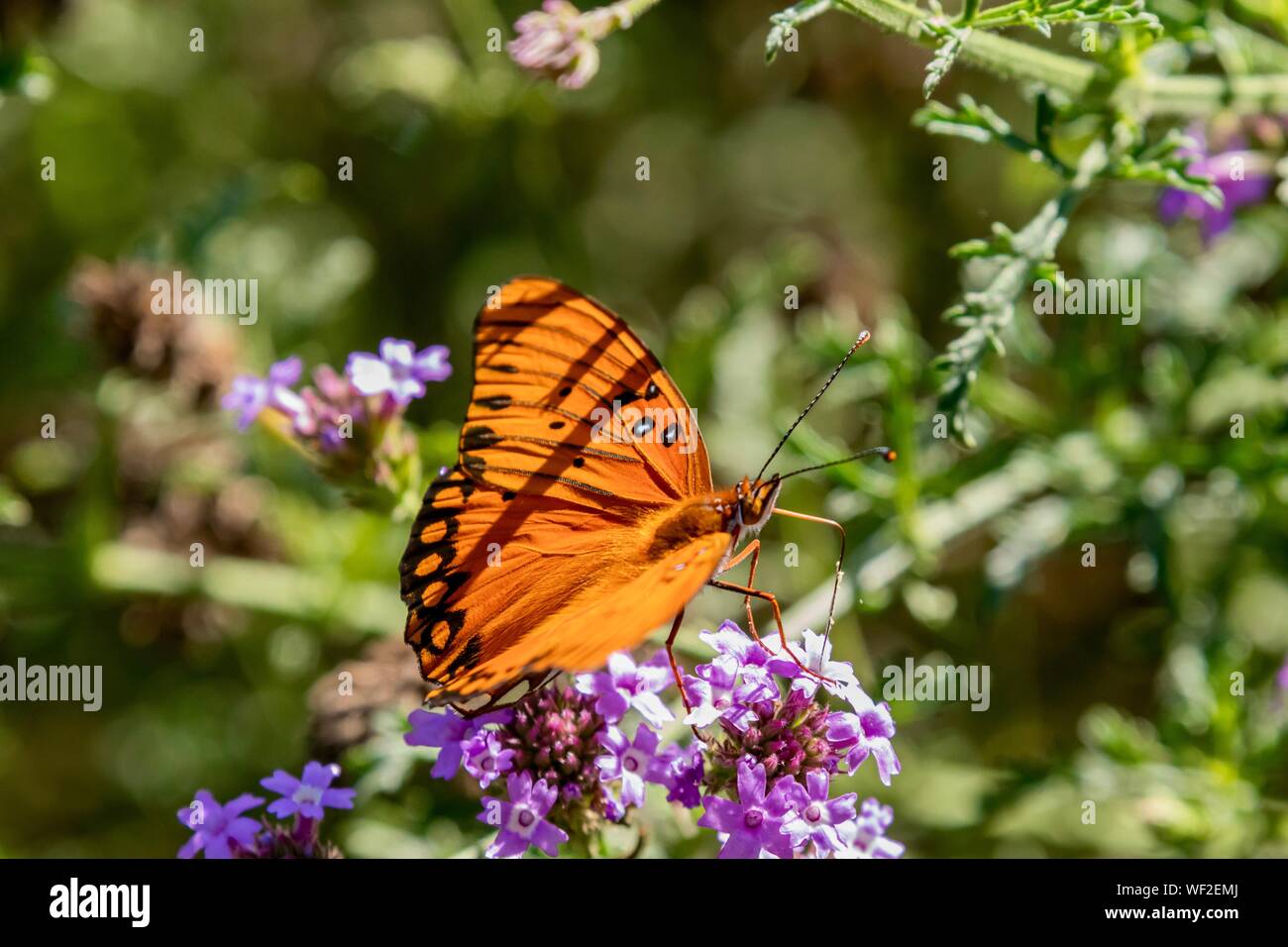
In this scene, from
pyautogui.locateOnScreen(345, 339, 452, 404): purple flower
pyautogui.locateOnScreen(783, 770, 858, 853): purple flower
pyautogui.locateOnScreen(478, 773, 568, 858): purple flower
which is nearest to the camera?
pyautogui.locateOnScreen(783, 770, 858, 853): purple flower

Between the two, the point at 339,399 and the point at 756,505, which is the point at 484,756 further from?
the point at 339,399

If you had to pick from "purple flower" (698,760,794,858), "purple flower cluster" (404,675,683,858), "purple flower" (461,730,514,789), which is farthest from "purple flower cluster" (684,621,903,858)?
"purple flower" (461,730,514,789)

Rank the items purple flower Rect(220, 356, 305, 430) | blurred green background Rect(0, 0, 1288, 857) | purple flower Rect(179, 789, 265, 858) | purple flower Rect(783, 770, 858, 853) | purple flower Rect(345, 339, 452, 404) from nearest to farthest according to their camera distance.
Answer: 1. purple flower Rect(783, 770, 858, 853)
2. purple flower Rect(179, 789, 265, 858)
3. purple flower Rect(345, 339, 452, 404)
4. purple flower Rect(220, 356, 305, 430)
5. blurred green background Rect(0, 0, 1288, 857)

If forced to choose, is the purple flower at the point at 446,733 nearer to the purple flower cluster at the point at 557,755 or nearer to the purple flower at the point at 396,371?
the purple flower cluster at the point at 557,755

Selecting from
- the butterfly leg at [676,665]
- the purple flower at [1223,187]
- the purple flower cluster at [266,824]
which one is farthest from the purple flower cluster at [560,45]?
the purple flower at [1223,187]

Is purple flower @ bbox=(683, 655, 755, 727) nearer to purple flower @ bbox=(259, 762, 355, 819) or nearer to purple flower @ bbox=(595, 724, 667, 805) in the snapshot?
purple flower @ bbox=(595, 724, 667, 805)

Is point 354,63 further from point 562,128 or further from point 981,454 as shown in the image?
point 981,454
